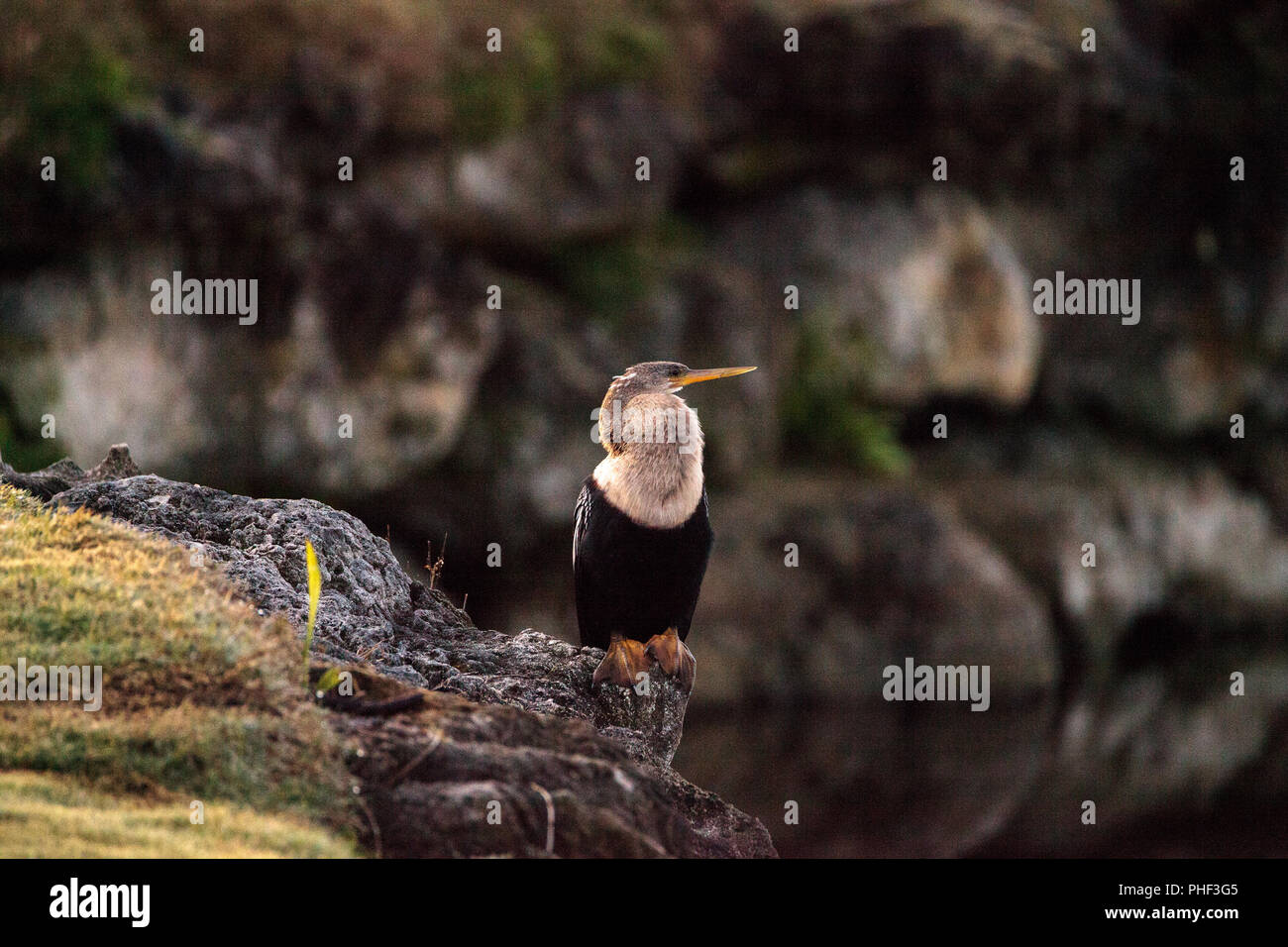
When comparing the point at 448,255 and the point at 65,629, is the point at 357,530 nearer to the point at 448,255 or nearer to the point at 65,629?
the point at 65,629

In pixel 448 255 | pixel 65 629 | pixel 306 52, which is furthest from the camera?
pixel 448 255

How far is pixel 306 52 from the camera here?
14.4 metres

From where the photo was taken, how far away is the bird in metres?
6.12

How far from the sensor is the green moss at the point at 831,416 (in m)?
18.3

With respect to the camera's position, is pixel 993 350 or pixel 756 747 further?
pixel 993 350

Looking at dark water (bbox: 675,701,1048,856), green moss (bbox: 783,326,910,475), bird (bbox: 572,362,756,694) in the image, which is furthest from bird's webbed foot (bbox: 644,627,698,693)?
green moss (bbox: 783,326,910,475)

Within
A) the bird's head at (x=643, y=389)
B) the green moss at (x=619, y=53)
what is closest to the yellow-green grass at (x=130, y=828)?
the bird's head at (x=643, y=389)

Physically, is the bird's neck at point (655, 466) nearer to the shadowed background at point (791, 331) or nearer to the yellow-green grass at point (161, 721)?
the yellow-green grass at point (161, 721)

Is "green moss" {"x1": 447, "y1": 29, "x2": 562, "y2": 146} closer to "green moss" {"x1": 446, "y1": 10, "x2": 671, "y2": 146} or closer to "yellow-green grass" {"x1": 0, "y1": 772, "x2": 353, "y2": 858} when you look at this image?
"green moss" {"x1": 446, "y1": 10, "x2": 671, "y2": 146}

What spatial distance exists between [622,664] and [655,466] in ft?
3.12

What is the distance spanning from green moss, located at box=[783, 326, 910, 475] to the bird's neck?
40.2 feet

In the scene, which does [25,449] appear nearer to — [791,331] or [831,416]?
[791,331]

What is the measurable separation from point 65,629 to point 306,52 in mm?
11177

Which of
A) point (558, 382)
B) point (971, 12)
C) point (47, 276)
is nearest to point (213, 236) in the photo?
point (47, 276)
